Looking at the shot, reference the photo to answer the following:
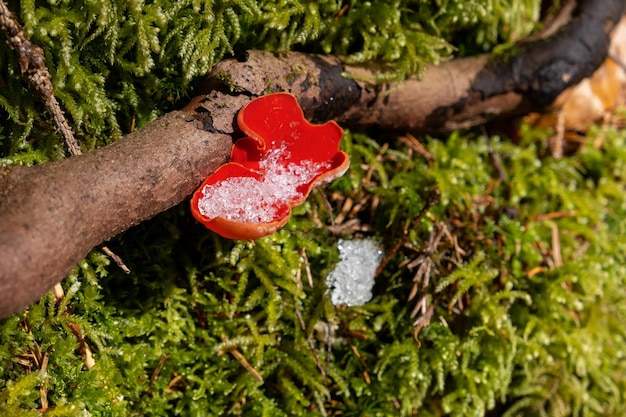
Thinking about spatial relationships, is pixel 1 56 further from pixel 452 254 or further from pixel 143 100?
pixel 452 254

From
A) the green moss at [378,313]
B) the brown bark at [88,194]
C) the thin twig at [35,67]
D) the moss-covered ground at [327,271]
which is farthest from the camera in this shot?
the green moss at [378,313]

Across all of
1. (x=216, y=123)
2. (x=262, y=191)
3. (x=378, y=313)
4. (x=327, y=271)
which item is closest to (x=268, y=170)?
(x=262, y=191)

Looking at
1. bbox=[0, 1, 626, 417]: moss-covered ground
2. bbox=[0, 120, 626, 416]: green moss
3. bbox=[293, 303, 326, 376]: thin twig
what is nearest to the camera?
bbox=[0, 1, 626, 417]: moss-covered ground

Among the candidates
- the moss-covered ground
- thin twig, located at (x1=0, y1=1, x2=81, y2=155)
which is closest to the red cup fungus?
the moss-covered ground

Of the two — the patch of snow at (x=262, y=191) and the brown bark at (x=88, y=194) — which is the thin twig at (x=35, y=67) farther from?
the patch of snow at (x=262, y=191)

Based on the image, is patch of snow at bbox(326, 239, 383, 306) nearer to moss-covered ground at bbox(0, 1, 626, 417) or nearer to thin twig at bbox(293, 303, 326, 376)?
moss-covered ground at bbox(0, 1, 626, 417)

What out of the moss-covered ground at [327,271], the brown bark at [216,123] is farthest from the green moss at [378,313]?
→ the brown bark at [216,123]
